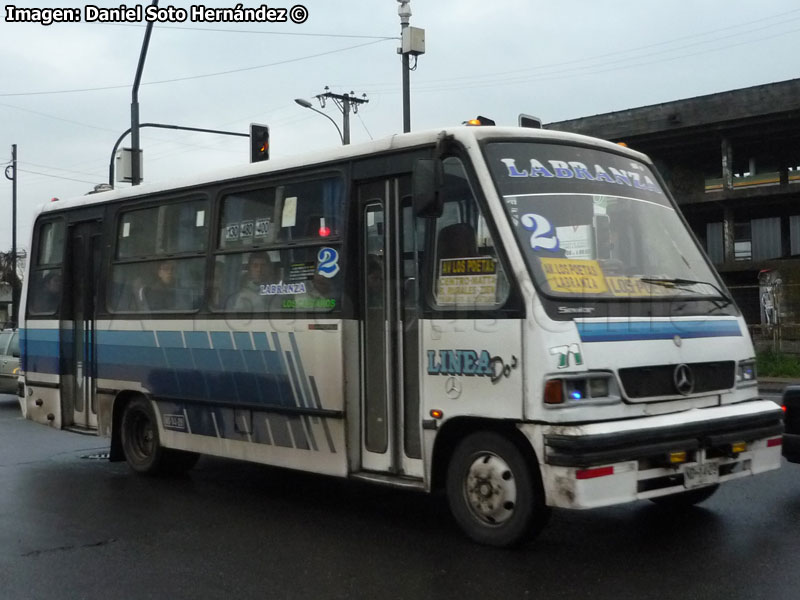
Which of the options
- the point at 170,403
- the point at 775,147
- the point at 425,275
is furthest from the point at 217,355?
the point at 775,147

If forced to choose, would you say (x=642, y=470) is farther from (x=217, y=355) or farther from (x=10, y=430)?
A: (x=10, y=430)

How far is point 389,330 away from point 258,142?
12522 mm

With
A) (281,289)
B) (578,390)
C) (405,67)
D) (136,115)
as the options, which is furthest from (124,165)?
(578,390)

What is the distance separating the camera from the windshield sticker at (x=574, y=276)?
606 cm

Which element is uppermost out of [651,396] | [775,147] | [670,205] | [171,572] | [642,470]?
[775,147]

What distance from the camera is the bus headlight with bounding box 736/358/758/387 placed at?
21.9 ft

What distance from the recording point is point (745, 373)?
6762 millimetres

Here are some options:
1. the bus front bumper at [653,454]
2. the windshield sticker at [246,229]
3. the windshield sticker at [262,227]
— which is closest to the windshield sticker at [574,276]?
the bus front bumper at [653,454]

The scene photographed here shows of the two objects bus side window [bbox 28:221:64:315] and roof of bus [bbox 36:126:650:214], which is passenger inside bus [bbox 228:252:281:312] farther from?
bus side window [bbox 28:221:64:315]

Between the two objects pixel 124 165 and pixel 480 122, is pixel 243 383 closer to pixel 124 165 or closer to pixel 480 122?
pixel 480 122

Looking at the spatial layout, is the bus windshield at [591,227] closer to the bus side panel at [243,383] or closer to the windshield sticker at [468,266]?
the windshield sticker at [468,266]

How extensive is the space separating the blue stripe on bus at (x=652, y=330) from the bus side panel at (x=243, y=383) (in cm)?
206

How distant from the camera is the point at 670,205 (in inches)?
286

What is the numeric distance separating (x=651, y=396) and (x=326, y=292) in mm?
2567
